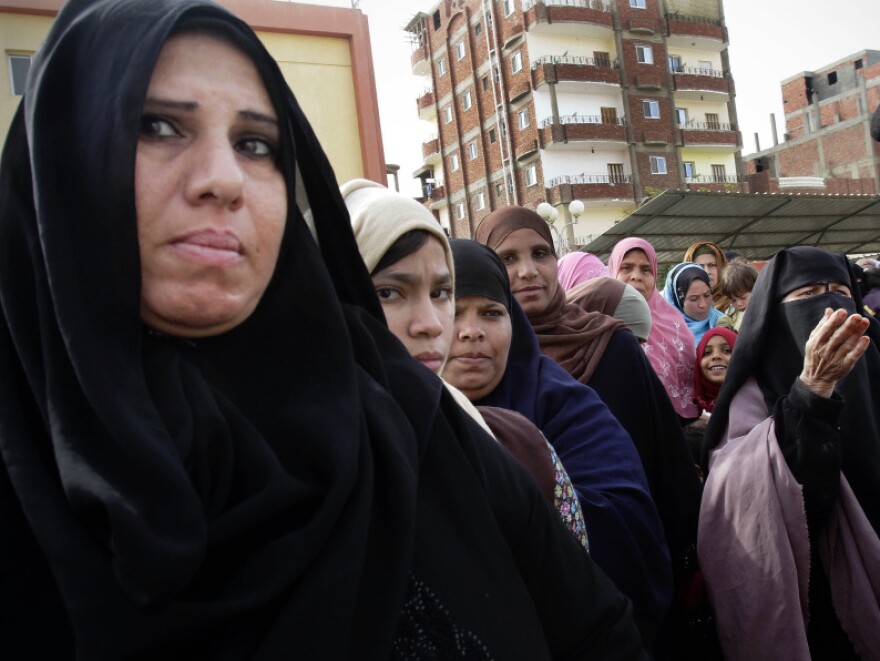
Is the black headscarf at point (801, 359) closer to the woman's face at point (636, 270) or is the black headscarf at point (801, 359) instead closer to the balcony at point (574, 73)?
the woman's face at point (636, 270)

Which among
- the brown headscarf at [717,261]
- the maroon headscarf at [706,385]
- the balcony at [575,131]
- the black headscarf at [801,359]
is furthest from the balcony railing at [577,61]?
the black headscarf at [801,359]

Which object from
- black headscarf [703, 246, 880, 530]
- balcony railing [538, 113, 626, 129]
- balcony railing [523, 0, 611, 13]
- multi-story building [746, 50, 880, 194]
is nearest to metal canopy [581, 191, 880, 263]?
black headscarf [703, 246, 880, 530]

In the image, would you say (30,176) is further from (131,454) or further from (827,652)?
(827,652)

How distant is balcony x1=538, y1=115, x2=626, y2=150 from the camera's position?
29.1 meters

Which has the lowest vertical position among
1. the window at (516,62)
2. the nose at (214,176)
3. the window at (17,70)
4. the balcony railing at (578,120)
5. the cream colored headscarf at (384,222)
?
the nose at (214,176)

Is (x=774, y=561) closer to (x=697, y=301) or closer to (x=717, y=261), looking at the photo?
(x=697, y=301)

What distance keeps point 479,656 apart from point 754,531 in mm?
1595

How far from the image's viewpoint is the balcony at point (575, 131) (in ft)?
95.6

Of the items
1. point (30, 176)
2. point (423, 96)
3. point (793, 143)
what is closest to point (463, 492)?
point (30, 176)

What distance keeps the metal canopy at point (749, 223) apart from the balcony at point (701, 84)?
1707 centimetres

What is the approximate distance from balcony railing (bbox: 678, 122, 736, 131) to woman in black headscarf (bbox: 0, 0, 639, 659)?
33569 millimetres

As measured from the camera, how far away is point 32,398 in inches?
35.7

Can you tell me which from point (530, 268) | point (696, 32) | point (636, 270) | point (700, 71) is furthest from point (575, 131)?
point (530, 268)

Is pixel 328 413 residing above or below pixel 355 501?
above
